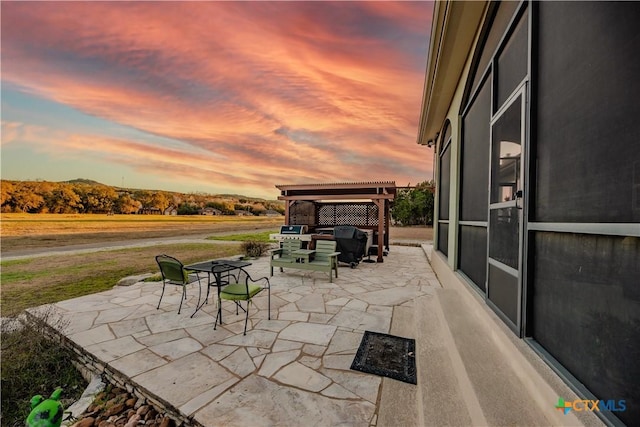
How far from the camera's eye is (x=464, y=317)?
3.07 meters

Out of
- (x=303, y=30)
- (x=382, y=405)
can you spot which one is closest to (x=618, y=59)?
(x=382, y=405)

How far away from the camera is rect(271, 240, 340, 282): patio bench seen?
6090mm

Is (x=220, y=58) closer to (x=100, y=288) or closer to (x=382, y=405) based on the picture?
(x=100, y=288)

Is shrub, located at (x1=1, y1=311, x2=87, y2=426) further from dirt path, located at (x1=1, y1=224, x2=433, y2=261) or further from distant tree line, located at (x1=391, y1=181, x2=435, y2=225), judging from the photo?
distant tree line, located at (x1=391, y1=181, x2=435, y2=225)

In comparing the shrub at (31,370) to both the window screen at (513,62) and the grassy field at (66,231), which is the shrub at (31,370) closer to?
the window screen at (513,62)

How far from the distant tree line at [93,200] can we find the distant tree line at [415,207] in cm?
909

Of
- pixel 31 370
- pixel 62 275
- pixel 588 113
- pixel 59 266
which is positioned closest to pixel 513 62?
pixel 588 113

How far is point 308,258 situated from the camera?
252 inches

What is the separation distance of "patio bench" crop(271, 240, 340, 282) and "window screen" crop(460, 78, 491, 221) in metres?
3.01

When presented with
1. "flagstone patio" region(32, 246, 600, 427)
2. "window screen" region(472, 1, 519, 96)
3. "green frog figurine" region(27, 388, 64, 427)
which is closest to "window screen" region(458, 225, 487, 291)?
"flagstone patio" region(32, 246, 600, 427)

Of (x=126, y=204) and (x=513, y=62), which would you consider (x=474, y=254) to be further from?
(x=126, y=204)

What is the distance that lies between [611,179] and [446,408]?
5.78 ft

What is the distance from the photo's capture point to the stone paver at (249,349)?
82.3 inches

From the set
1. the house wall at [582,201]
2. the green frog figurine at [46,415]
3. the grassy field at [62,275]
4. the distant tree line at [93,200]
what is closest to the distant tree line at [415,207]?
the distant tree line at [93,200]
